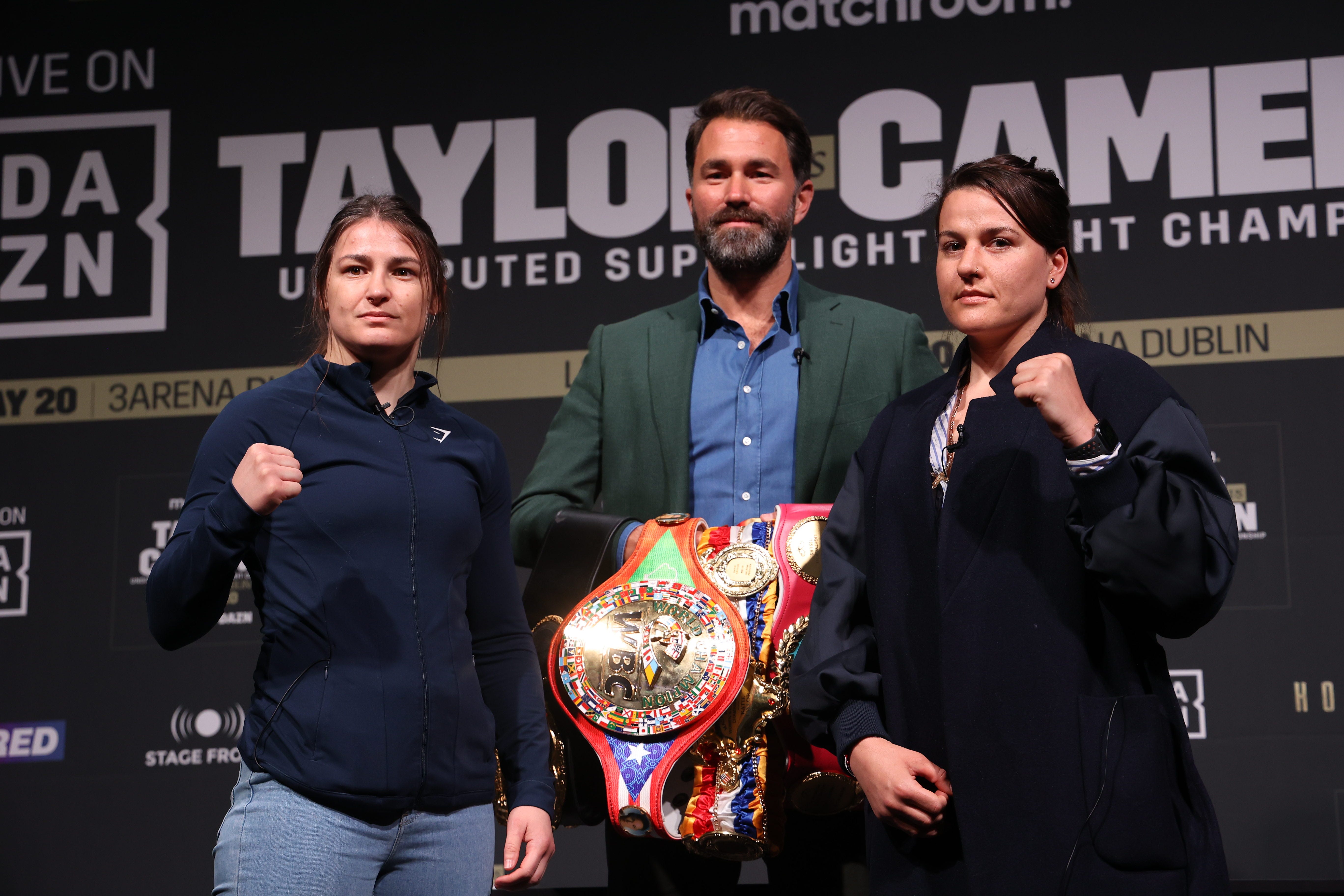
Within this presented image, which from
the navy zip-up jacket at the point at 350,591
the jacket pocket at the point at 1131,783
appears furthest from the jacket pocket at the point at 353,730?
the jacket pocket at the point at 1131,783

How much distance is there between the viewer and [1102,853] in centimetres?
157

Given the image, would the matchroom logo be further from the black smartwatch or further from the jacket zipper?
the black smartwatch

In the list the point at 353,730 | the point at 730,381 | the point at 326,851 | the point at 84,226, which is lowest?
the point at 326,851

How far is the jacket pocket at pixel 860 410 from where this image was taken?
230cm

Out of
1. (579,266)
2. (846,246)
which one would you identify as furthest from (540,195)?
(846,246)

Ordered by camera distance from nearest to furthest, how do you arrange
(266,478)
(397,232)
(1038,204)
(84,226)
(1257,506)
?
(266,478) → (397,232) → (1038,204) → (1257,506) → (84,226)

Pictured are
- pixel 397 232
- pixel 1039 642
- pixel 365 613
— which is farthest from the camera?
pixel 397 232

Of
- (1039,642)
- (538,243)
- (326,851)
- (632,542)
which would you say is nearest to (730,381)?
(632,542)

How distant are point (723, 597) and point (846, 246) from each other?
2056 mm

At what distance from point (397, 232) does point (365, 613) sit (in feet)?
1.74

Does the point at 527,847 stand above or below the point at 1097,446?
below

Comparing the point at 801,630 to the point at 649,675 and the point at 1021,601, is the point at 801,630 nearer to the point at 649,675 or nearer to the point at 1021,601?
the point at 649,675

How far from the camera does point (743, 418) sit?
2.35 meters

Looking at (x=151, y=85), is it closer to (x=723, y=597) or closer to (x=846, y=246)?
(x=846, y=246)
